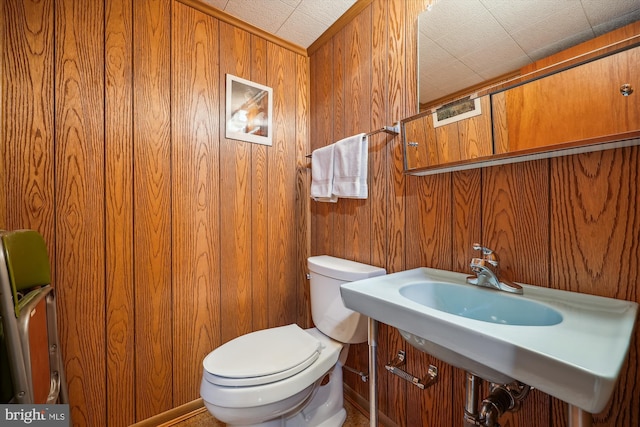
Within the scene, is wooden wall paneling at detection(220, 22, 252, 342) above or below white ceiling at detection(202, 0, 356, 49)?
below

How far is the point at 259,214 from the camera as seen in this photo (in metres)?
1.60

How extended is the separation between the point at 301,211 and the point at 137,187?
92 centimetres

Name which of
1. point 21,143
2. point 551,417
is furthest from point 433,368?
point 21,143

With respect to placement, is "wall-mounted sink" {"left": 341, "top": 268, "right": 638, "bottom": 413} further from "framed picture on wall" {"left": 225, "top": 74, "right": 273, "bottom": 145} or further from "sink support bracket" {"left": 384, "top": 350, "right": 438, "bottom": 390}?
"framed picture on wall" {"left": 225, "top": 74, "right": 273, "bottom": 145}

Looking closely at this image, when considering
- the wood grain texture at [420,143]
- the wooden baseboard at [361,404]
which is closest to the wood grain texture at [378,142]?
the wood grain texture at [420,143]

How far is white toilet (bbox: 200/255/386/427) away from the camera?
36.0 inches

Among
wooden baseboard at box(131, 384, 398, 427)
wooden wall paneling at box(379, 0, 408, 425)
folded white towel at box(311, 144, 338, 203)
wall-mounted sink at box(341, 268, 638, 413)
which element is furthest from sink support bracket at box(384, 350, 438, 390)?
folded white towel at box(311, 144, 338, 203)

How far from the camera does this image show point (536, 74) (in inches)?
31.3

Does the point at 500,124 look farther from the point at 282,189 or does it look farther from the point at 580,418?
the point at 282,189

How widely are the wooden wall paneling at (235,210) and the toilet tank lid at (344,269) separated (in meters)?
0.45

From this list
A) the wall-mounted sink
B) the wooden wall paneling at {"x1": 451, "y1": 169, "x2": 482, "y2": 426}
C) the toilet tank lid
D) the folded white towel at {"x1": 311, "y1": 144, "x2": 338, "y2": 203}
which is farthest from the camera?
the folded white towel at {"x1": 311, "y1": 144, "x2": 338, "y2": 203}

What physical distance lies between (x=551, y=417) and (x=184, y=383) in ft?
4.99

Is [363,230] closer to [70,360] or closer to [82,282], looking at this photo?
[82,282]

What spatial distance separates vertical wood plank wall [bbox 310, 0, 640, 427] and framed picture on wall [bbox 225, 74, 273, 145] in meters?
0.33
